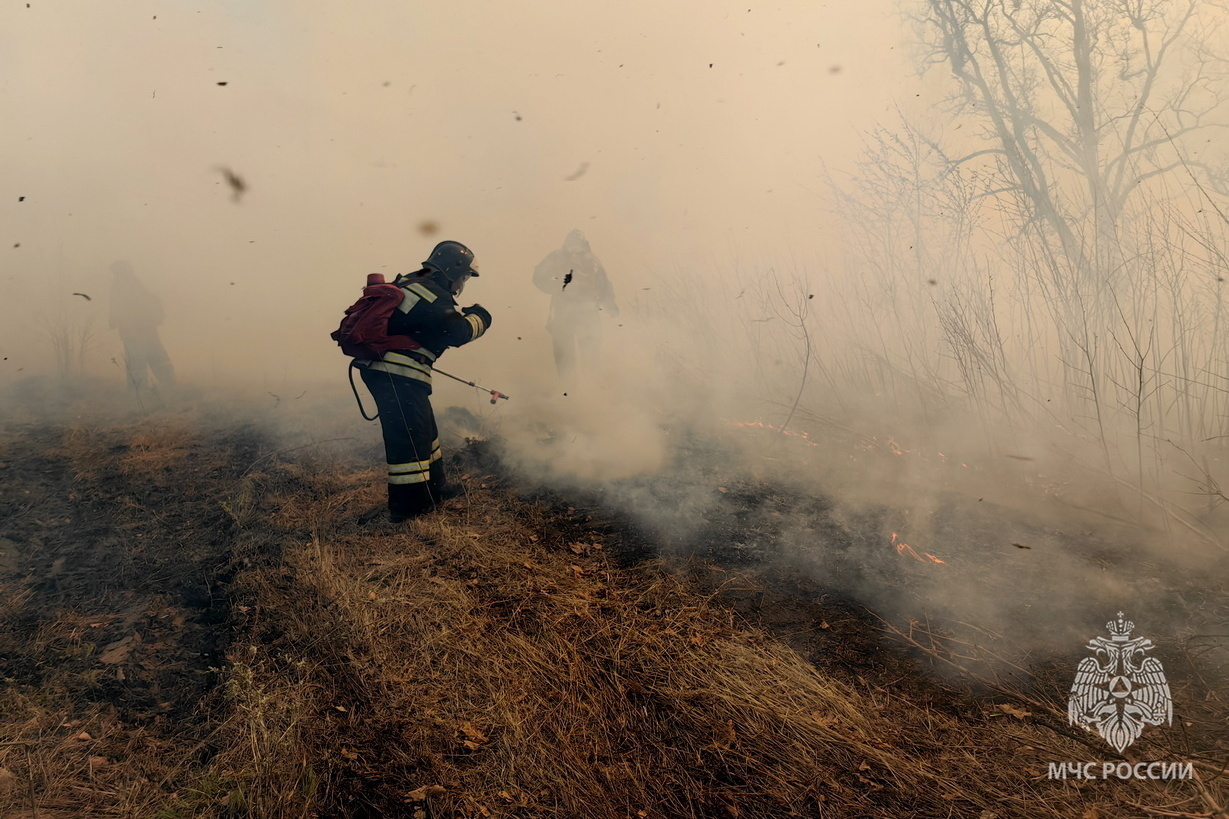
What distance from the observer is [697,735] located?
2984mm

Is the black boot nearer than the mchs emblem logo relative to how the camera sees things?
No

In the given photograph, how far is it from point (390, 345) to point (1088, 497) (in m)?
6.78

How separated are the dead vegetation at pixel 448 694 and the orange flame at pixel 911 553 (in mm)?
1086

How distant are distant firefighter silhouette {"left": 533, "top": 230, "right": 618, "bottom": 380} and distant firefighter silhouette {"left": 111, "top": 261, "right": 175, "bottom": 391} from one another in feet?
21.0

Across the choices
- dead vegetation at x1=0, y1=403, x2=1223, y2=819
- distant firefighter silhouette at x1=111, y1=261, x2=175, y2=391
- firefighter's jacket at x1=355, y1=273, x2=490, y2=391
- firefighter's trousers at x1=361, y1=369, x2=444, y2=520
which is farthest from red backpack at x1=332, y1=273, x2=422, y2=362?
distant firefighter silhouette at x1=111, y1=261, x2=175, y2=391

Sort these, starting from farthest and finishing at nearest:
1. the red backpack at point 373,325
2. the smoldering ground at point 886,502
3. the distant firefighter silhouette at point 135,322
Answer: the distant firefighter silhouette at point 135,322 → the red backpack at point 373,325 → the smoldering ground at point 886,502

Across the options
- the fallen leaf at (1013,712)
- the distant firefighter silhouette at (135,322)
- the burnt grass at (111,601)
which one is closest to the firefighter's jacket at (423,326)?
Answer: the burnt grass at (111,601)

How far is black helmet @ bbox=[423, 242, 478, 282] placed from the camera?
17.8ft

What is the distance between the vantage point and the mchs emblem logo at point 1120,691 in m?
2.93

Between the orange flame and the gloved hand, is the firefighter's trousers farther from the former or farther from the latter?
the orange flame

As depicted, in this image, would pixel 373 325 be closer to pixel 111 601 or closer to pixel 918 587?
pixel 111 601

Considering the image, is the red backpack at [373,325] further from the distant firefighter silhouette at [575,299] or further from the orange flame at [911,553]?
the orange flame at [911,553]

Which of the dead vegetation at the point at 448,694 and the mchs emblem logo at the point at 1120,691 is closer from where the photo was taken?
the dead vegetation at the point at 448,694

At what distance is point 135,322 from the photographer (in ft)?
30.5
